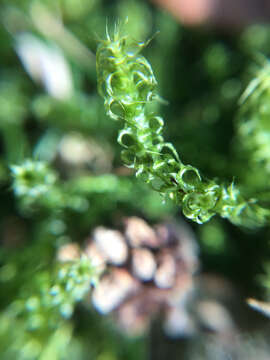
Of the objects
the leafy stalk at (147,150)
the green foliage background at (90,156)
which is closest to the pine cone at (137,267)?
the green foliage background at (90,156)

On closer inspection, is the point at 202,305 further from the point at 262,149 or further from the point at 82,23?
the point at 82,23

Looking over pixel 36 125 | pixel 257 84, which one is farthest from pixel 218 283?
pixel 36 125

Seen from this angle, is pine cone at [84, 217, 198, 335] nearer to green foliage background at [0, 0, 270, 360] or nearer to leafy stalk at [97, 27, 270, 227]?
green foliage background at [0, 0, 270, 360]

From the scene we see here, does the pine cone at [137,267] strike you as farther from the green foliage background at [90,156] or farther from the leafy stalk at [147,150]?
the leafy stalk at [147,150]

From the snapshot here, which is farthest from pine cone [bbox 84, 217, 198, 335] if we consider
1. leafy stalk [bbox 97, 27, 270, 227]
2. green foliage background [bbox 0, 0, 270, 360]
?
leafy stalk [bbox 97, 27, 270, 227]

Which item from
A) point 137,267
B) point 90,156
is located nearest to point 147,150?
point 137,267

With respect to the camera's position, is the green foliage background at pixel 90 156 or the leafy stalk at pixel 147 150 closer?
the leafy stalk at pixel 147 150

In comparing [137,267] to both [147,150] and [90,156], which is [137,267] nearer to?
[147,150]
